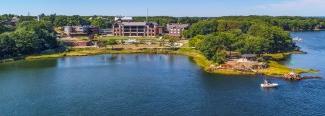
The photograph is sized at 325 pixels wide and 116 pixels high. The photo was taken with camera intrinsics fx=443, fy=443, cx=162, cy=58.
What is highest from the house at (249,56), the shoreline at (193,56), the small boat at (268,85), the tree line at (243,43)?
the tree line at (243,43)

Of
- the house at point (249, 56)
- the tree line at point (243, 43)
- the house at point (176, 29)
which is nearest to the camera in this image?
the house at point (249, 56)

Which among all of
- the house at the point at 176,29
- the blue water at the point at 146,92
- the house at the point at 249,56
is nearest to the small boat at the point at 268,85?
the blue water at the point at 146,92

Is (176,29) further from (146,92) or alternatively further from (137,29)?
(146,92)

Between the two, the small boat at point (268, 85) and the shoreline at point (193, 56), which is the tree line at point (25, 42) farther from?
the small boat at point (268, 85)

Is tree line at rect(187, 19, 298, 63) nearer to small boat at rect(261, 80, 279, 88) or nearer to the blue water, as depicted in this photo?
the blue water

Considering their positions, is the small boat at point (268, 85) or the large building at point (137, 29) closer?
the small boat at point (268, 85)

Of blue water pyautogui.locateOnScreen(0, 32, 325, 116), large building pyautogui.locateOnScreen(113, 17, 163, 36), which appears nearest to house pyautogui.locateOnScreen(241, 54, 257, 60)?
blue water pyautogui.locateOnScreen(0, 32, 325, 116)

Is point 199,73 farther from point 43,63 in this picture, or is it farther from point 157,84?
point 43,63

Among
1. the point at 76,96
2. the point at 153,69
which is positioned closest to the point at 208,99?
the point at 76,96

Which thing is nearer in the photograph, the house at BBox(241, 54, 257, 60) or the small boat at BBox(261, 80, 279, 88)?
the small boat at BBox(261, 80, 279, 88)
